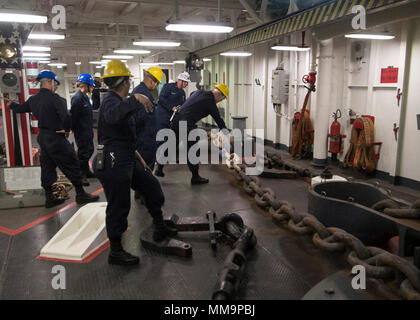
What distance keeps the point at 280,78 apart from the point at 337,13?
18.2 feet

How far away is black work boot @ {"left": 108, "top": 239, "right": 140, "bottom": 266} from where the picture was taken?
10.1 feet

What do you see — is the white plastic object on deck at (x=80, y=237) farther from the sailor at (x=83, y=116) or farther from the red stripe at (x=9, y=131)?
the red stripe at (x=9, y=131)

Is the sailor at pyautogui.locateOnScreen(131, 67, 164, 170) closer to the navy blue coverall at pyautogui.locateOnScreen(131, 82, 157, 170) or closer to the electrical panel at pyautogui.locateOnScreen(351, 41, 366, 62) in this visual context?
the navy blue coverall at pyautogui.locateOnScreen(131, 82, 157, 170)

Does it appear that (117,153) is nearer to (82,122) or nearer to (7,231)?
(7,231)

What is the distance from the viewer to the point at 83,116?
582 centimetres

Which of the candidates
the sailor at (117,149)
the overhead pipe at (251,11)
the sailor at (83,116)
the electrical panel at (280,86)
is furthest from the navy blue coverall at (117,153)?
the electrical panel at (280,86)

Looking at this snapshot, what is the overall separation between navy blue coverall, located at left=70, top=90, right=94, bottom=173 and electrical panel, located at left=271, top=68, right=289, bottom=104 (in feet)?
16.8

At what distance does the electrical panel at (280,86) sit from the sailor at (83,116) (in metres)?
4.99

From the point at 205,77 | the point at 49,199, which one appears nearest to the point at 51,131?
the point at 49,199

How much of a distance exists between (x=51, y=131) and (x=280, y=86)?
622 centimetres

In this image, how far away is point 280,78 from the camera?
9008 millimetres

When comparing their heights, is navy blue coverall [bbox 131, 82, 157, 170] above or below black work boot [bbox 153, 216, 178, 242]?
above

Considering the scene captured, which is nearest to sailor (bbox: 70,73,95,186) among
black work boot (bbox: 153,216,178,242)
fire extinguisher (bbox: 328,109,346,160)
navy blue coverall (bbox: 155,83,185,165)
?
navy blue coverall (bbox: 155,83,185,165)
